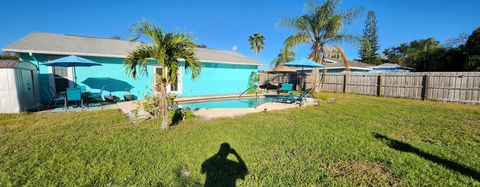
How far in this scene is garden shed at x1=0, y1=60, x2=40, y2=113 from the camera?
25.5 feet

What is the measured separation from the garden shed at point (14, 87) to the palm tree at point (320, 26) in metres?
16.0

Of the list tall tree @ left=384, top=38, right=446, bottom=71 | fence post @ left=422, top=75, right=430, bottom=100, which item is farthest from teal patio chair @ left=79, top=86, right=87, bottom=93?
tall tree @ left=384, top=38, right=446, bottom=71

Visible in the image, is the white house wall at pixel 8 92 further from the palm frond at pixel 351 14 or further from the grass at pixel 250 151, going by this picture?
the palm frond at pixel 351 14

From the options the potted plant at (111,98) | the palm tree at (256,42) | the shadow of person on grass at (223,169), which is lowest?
the shadow of person on grass at (223,169)

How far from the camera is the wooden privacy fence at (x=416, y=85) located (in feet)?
39.7

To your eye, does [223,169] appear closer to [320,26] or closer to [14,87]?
[14,87]

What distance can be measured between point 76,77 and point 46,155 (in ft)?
28.6

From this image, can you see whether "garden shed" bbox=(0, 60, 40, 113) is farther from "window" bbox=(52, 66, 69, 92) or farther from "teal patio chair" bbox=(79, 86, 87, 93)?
"teal patio chair" bbox=(79, 86, 87, 93)

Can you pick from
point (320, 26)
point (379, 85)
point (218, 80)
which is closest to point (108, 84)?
point (218, 80)

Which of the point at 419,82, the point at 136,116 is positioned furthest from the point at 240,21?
the point at 136,116

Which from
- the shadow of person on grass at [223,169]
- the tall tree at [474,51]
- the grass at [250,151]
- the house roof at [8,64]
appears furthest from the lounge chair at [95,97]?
the tall tree at [474,51]

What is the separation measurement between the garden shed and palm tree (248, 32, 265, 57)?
115 feet

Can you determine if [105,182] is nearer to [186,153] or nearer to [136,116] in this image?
[186,153]

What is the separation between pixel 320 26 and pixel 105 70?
15072 millimetres
